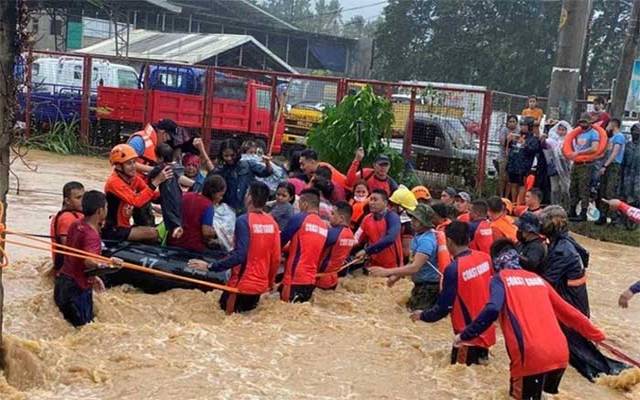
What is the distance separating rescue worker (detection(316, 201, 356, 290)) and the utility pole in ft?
27.4

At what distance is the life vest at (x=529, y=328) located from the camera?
5621 mm

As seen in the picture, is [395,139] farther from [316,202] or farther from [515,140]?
[316,202]

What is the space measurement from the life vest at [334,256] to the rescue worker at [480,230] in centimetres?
125

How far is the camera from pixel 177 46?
127 ft

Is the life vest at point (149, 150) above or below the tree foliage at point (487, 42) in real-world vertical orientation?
below

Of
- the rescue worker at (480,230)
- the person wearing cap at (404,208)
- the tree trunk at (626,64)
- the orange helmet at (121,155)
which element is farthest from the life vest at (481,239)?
the tree trunk at (626,64)

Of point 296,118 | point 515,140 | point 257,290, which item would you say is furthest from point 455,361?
point 296,118

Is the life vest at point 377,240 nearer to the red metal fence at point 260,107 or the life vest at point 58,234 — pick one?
the life vest at point 58,234

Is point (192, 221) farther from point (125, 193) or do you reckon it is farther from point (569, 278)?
point (569, 278)

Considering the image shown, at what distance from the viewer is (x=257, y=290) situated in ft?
26.0

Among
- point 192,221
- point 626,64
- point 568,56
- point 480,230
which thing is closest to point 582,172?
point 568,56

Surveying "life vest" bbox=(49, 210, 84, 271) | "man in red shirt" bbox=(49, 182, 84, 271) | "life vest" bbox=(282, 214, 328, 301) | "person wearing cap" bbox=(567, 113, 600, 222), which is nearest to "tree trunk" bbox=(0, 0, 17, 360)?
"man in red shirt" bbox=(49, 182, 84, 271)

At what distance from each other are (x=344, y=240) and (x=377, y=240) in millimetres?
650

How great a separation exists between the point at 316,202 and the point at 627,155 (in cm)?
916
